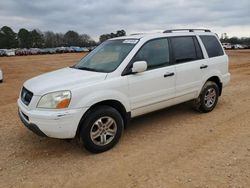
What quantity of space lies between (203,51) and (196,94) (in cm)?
92

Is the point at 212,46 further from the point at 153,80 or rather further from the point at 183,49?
the point at 153,80

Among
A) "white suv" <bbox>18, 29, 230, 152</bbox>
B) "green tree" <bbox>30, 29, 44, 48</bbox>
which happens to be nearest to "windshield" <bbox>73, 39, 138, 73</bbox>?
"white suv" <bbox>18, 29, 230, 152</bbox>

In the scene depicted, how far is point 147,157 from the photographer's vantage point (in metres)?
4.17

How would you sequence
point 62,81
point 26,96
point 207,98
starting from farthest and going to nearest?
point 207,98, point 26,96, point 62,81

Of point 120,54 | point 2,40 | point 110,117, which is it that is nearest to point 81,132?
point 110,117

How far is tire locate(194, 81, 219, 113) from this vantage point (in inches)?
236

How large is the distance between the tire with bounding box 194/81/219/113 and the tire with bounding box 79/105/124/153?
222cm

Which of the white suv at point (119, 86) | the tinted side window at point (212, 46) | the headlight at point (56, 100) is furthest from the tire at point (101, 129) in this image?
the tinted side window at point (212, 46)

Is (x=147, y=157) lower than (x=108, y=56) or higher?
lower

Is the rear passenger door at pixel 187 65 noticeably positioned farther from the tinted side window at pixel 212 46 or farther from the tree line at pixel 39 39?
the tree line at pixel 39 39

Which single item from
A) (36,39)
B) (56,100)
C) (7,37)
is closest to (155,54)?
(56,100)

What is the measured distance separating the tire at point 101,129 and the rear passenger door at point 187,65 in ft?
5.13

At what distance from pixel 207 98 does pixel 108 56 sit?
245 centimetres

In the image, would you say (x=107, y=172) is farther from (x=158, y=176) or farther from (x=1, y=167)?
(x=1, y=167)
